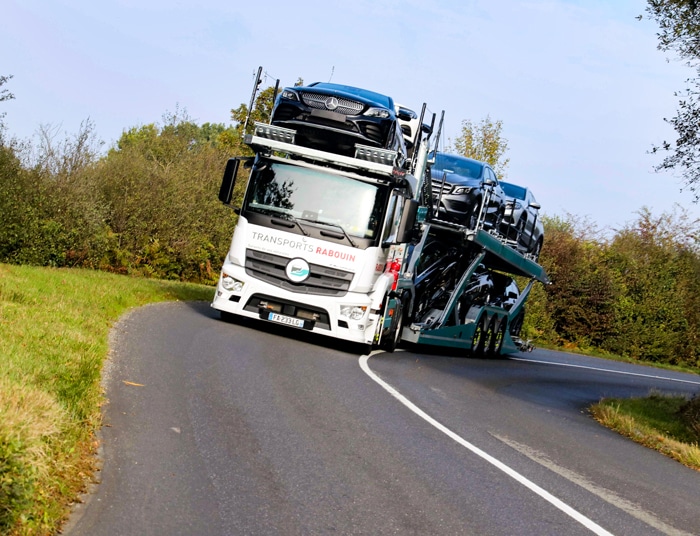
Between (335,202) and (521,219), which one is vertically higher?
(521,219)

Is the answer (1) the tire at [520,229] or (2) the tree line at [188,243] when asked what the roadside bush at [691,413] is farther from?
(2) the tree line at [188,243]

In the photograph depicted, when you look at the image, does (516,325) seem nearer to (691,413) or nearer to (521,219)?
(521,219)

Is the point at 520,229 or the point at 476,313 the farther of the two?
the point at 520,229

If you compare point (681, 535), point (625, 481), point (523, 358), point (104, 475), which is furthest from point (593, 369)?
point (104, 475)

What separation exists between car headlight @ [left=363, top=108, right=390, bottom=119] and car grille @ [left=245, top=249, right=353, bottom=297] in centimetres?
259

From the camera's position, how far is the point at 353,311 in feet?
53.0

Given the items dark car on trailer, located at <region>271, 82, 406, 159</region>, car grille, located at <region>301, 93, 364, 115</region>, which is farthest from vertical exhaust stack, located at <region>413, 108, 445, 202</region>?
car grille, located at <region>301, 93, 364, 115</region>

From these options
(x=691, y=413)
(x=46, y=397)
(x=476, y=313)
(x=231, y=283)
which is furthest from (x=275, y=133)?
(x=46, y=397)

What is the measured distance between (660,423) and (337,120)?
23.1 ft

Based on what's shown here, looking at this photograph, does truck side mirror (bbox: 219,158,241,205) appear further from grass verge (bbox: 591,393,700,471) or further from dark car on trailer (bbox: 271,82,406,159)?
grass verge (bbox: 591,393,700,471)

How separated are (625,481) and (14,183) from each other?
17259 millimetres

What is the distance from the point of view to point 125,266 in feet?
89.9

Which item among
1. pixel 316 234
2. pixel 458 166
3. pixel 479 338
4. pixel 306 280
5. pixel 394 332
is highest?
pixel 458 166

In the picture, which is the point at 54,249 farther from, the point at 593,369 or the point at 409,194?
the point at 593,369
